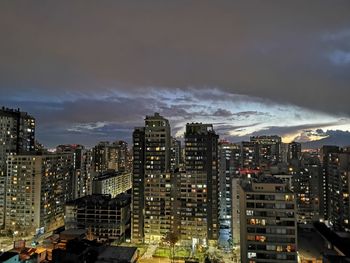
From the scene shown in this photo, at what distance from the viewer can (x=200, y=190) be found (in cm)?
4166

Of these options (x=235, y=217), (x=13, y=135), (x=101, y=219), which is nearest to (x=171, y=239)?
(x=235, y=217)

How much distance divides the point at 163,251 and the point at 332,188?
84.7 feet

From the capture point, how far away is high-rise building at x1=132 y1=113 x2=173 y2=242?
42375 mm

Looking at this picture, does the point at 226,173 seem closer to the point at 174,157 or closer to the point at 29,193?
the point at 174,157

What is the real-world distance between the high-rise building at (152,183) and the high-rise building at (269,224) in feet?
68.9

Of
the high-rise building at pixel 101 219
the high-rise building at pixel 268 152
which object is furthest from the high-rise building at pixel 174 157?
the high-rise building at pixel 268 152

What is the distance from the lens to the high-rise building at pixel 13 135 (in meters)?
47.6

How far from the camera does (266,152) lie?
68.2 m

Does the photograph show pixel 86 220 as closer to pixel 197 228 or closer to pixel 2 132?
pixel 197 228

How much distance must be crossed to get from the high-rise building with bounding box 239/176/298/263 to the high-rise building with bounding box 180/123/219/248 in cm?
1825

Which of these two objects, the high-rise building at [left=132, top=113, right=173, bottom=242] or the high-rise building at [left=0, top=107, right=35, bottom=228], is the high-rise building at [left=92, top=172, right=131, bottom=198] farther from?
the high-rise building at [left=132, top=113, right=173, bottom=242]

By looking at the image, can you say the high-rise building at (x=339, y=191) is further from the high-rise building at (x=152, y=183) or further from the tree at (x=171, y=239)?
the high-rise building at (x=152, y=183)

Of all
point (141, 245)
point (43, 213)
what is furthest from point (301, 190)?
point (43, 213)

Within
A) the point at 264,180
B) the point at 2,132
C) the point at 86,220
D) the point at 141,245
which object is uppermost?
the point at 2,132
